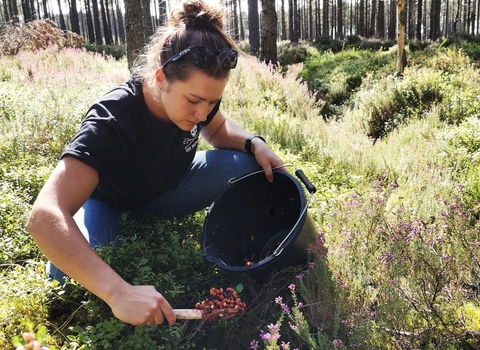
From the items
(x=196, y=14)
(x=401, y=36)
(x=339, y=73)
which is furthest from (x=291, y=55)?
(x=196, y=14)

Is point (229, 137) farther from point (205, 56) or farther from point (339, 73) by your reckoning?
point (339, 73)

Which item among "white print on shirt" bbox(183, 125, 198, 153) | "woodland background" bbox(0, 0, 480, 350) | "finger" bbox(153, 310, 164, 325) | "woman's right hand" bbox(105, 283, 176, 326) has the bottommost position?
"woodland background" bbox(0, 0, 480, 350)

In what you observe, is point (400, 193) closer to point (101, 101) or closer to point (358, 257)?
point (358, 257)

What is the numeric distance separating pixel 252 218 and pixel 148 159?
2.46ft

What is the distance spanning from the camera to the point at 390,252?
6.84 feet

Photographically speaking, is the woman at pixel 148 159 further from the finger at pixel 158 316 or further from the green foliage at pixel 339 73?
the green foliage at pixel 339 73

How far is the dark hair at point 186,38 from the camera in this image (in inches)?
74.4

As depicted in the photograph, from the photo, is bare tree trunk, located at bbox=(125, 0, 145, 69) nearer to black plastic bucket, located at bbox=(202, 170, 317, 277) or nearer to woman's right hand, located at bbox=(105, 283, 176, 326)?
black plastic bucket, located at bbox=(202, 170, 317, 277)

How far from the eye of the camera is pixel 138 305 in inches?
58.6

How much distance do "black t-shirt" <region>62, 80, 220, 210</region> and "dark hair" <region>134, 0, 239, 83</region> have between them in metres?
0.19

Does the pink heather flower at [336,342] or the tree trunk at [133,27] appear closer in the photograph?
the pink heather flower at [336,342]

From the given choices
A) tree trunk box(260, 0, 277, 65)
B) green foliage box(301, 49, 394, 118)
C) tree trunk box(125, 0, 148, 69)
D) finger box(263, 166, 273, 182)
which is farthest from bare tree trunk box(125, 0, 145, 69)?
finger box(263, 166, 273, 182)

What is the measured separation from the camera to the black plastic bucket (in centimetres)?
240

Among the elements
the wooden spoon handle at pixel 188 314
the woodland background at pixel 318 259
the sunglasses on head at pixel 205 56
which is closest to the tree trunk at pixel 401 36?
the woodland background at pixel 318 259
